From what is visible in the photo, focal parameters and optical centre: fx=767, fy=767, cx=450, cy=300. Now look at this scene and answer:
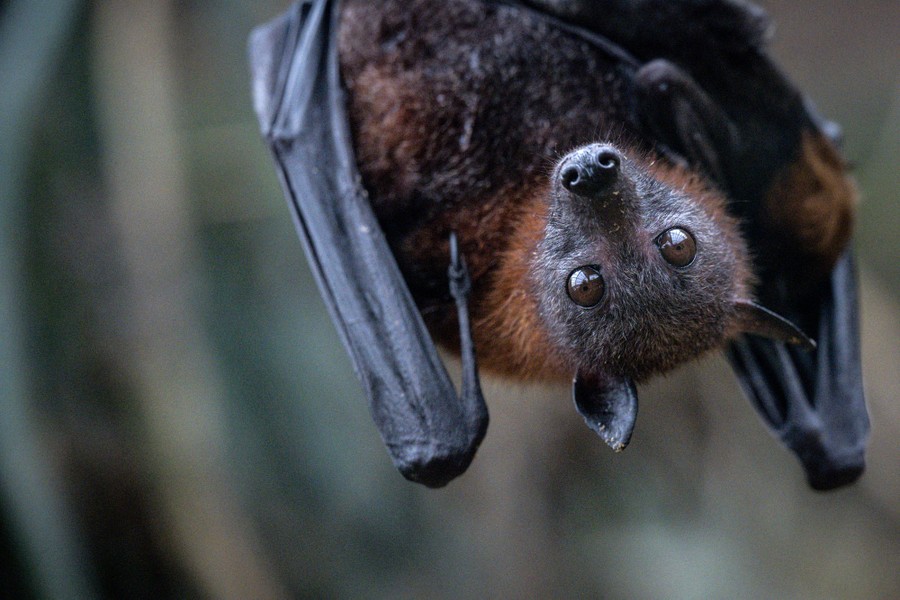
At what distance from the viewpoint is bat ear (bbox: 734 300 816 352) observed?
5.38 feet

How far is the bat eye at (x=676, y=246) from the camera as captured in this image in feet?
4.90

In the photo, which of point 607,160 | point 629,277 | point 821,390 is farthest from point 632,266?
point 821,390

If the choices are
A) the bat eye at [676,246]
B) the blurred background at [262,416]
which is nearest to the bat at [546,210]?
the bat eye at [676,246]

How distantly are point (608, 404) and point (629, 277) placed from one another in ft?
0.86

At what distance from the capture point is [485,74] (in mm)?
1934

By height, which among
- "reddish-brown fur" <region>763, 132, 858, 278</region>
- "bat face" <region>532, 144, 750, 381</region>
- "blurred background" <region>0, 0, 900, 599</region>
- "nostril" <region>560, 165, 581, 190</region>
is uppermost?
"nostril" <region>560, 165, 581, 190</region>

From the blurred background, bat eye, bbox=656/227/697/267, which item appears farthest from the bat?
the blurred background

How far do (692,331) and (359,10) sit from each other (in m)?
1.26

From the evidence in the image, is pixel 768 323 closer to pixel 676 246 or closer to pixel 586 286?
pixel 676 246

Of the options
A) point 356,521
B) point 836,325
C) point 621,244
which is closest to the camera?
point 621,244

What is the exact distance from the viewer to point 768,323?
5.49 ft

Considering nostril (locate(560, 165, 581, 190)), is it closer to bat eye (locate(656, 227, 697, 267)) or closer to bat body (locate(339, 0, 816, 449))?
bat body (locate(339, 0, 816, 449))

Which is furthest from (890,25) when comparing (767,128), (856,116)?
(767,128)

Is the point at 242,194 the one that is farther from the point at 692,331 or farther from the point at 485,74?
the point at 692,331
